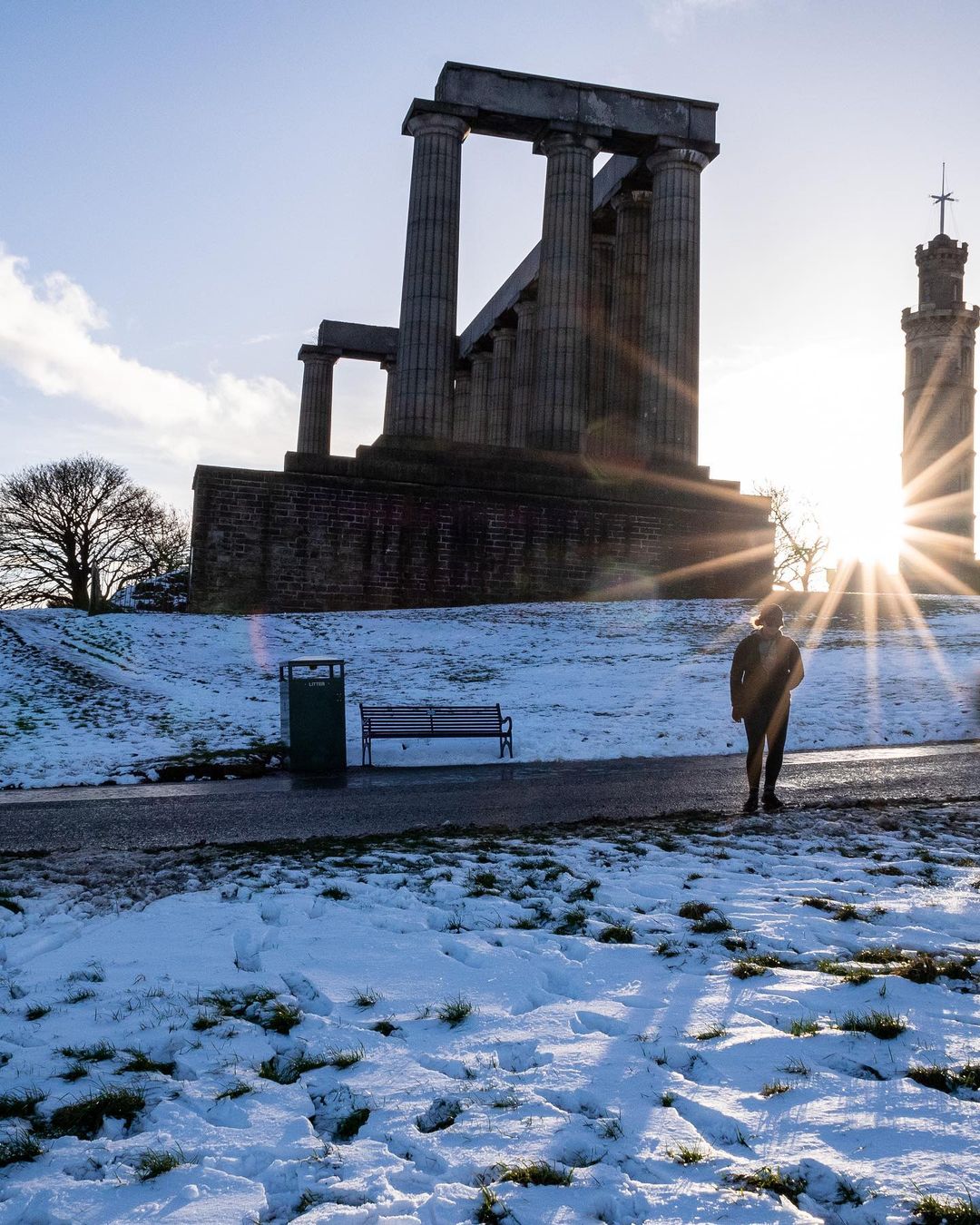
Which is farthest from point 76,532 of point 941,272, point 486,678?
point 941,272

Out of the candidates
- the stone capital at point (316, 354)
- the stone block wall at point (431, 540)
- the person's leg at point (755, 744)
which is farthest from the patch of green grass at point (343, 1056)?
the stone capital at point (316, 354)

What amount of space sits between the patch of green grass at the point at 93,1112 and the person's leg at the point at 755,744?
6.55 m

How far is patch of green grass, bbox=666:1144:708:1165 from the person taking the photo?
9.15 ft

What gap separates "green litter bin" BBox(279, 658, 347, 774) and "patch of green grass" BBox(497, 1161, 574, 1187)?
31.1 ft

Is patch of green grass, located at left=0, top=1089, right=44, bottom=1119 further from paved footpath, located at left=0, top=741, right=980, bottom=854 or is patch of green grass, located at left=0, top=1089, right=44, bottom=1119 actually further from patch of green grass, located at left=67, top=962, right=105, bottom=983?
paved footpath, located at left=0, top=741, right=980, bottom=854

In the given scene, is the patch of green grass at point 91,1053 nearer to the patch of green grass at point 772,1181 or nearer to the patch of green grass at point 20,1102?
the patch of green grass at point 20,1102

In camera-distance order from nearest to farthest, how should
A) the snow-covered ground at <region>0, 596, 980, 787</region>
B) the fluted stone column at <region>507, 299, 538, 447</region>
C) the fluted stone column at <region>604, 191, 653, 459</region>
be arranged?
the snow-covered ground at <region>0, 596, 980, 787</region>
the fluted stone column at <region>604, 191, 653, 459</region>
the fluted stone column at <region>507, 299, 538, 447</region>

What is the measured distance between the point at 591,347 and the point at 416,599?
46.2 feet

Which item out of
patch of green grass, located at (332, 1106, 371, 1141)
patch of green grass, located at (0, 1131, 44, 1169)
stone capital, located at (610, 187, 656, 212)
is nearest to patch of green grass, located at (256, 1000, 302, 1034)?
patch of green grass, located at (332, 1106, 371, 1141)

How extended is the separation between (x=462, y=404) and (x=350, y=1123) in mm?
45171

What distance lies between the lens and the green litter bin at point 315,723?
476 inches

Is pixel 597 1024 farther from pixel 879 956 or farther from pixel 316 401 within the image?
pixel 316 401

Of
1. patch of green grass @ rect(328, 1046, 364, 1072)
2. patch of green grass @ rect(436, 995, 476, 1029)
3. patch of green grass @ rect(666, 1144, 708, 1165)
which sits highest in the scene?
patch of green grass @ rect(666, 1144, 708, 1165)

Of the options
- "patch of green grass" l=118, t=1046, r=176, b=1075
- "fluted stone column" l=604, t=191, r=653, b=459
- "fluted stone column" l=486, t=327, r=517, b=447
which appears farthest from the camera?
"fluted stone column" l=486, t=327, r=517, b=447
